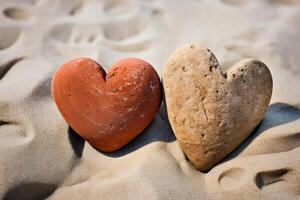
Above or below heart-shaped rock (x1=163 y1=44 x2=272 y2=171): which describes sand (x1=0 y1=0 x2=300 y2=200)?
below

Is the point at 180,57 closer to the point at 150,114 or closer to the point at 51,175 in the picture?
the point at 150,114

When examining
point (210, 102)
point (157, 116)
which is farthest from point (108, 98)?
point (210, 102)

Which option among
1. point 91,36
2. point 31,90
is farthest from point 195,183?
point 91,36

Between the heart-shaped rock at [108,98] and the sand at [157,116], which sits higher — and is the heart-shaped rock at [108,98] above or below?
above
